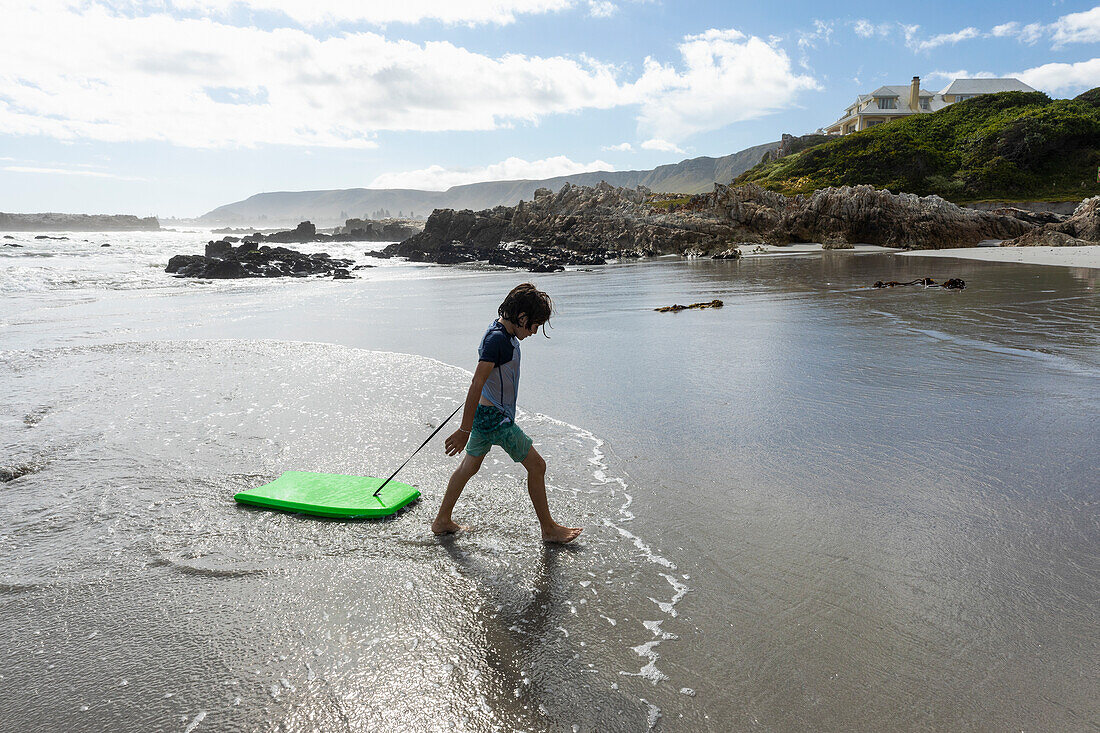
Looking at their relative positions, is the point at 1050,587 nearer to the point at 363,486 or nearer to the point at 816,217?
the point at 363,486

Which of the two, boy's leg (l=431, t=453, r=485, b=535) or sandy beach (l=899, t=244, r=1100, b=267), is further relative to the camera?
sandy beach (l=899, t=244, r=1100, b=267)

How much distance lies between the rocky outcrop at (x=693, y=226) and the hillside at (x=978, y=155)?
10394 mm

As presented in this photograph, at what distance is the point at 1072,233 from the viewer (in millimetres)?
31234

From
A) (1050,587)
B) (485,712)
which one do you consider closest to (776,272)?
(1050,587)

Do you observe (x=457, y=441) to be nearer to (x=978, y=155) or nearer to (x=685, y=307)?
(x=685, y=307)

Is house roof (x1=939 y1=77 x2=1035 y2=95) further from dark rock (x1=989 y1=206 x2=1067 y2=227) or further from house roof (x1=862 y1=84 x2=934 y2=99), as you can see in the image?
dark rock (x1=989 y1=206 x2=1067 y2=227)

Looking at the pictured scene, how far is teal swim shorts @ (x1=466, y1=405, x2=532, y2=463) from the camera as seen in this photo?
3811mm

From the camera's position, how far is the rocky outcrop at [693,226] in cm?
3750

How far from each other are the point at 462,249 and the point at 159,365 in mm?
41955

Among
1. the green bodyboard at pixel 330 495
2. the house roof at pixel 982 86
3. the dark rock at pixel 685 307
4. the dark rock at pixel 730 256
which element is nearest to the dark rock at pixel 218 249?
the dark rock at pixel 730 256

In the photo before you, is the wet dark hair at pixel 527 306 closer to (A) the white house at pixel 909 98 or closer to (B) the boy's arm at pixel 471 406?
(B) the boy's arm at pixel 471 406

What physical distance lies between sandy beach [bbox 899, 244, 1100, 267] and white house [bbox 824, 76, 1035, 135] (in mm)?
57243

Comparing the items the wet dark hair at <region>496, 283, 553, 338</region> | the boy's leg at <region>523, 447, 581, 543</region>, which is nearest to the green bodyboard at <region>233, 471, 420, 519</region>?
the boy's leg at <region>523, 447, 581, 543</region>

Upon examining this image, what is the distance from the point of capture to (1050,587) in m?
3.15
